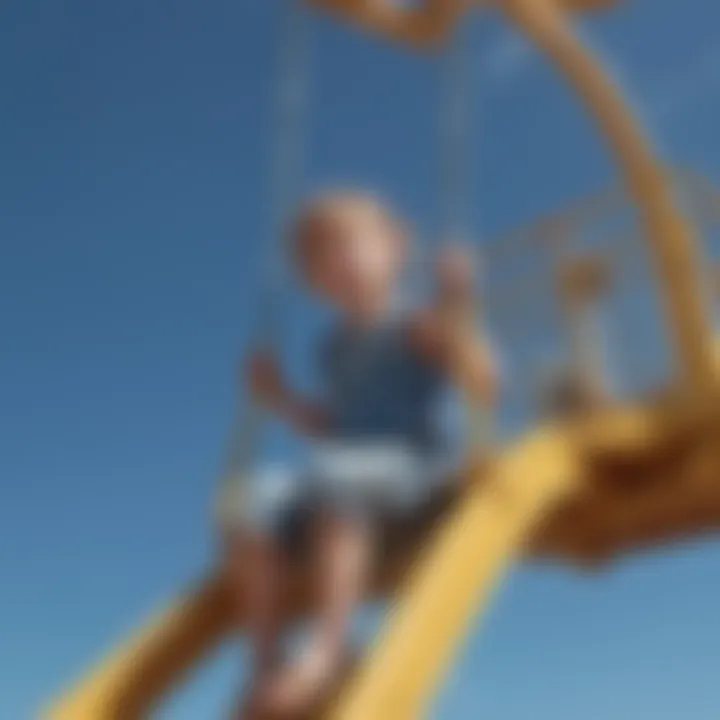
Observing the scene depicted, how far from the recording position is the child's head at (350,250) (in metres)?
1.41

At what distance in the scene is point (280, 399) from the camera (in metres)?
1.46

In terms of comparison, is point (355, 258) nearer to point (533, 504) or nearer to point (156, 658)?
point (533, 504)

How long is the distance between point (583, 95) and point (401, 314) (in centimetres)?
64

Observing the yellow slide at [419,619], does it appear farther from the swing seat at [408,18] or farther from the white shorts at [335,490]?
the swing seat at [408,18]

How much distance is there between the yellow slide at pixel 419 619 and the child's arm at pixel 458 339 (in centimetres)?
10

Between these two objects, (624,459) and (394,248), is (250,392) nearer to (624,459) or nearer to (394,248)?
(394,248)

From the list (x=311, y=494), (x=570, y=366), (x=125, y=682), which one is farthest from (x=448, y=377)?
(x=125, y=682)

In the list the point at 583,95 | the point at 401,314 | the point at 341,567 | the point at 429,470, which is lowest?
the point at 341,567

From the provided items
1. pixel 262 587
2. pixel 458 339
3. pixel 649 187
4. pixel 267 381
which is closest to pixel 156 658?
pixel 262 587

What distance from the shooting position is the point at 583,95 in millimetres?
1893

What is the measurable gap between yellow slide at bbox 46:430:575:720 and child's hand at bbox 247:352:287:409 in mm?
214

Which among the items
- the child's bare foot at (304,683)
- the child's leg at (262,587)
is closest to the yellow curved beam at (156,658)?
the child's leg at (262,587)

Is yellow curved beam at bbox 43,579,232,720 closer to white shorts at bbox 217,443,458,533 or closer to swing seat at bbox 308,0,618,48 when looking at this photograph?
white shorts at bbox 217,443,458,533

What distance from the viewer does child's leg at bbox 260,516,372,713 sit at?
47.1 inches
